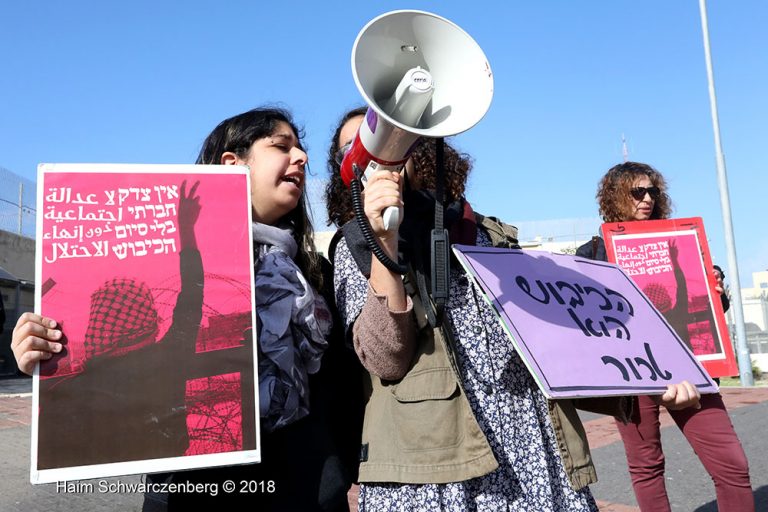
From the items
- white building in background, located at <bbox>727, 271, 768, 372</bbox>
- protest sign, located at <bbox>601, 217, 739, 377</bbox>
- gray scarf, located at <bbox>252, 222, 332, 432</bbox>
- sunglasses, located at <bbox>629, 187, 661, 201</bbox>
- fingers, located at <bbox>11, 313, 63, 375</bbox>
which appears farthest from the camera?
white building in background, located at <bbox>727, 271, 768, 372</bbox>

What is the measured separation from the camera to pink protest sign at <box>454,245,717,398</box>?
4.86 feet

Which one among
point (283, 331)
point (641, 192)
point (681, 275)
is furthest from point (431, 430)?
point (641, 192)

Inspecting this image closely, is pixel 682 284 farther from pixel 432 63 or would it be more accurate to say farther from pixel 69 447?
pixel 69 447

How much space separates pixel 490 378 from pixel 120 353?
0.86m

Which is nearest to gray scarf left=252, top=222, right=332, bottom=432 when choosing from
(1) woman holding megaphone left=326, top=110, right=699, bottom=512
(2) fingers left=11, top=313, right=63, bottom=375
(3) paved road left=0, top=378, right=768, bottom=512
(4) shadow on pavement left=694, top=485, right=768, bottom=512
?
(1) woman holding megaphone left=326, top=110, right=699, bottom=512

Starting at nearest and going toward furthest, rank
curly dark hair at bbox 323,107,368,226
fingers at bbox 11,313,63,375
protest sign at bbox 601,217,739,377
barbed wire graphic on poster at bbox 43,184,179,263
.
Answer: fingers at bbox 11,313,63,375
barbed wire graphic on poster at bbox 43,184,179,263
curly dark hair at bbox 323,107,368,226
protest sign at bbox 601,217,739,377

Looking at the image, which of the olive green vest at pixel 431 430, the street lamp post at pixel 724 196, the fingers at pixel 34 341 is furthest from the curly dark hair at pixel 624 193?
the street lamp post at pixel 724 196

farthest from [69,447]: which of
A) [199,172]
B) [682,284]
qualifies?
[682,284]

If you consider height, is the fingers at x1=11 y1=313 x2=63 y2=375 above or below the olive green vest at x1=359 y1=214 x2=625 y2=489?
above

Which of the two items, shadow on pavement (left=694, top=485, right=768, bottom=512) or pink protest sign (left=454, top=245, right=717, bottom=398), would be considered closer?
pink protest sign (left=454, top=245, right=717, bottom=398)

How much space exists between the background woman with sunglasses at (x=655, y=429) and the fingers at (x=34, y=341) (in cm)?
181

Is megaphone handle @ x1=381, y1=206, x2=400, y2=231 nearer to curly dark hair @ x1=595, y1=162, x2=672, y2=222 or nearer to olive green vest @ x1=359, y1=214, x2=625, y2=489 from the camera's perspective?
olive green vest @ x1=359, y1=214, x2=625, y2=489

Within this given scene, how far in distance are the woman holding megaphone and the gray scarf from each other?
106mm

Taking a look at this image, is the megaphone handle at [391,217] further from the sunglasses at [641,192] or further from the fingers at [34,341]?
the sunglasses at [641,192]
